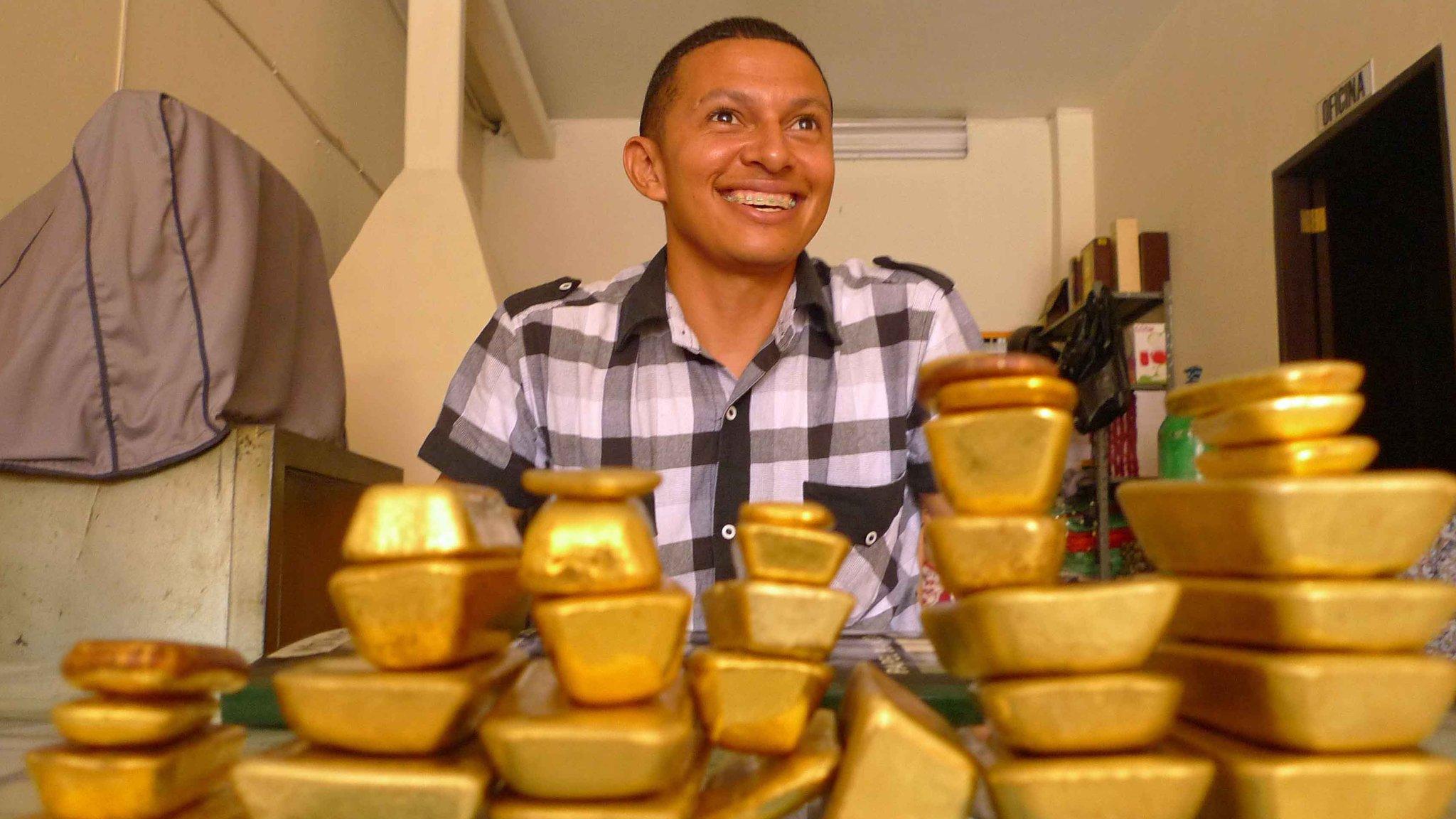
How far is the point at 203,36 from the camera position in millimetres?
2359

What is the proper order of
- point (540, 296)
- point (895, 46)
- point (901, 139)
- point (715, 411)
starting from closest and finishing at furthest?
point (715, 411), point (540, 296), point (895, 46), point (901, 139)

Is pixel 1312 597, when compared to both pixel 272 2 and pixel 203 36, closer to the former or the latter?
pixel 203 36

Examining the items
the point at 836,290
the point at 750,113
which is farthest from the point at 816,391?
the point at 750,113

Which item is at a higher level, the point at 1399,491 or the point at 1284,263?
the point at 1284,263

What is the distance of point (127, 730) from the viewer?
23 cm

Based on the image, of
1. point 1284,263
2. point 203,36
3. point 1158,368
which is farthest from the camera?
point 1158,368

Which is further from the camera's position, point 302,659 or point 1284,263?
point 1284,263

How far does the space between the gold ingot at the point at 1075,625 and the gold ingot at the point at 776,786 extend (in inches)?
2.2

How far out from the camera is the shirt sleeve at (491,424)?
1.32 m

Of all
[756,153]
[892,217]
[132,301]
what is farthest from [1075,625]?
[892,217]

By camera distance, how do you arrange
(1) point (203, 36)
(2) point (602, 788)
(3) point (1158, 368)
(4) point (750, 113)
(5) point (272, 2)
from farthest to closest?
(3) point (1158, 368) < (5) point (272, 2) < (1) point (203, 36) < (4) point (750, 113) < (2) point (602, 788)

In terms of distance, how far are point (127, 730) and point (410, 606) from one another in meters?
0.08

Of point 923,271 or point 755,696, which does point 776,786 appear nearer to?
point 755,696

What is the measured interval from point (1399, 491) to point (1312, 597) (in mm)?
35
